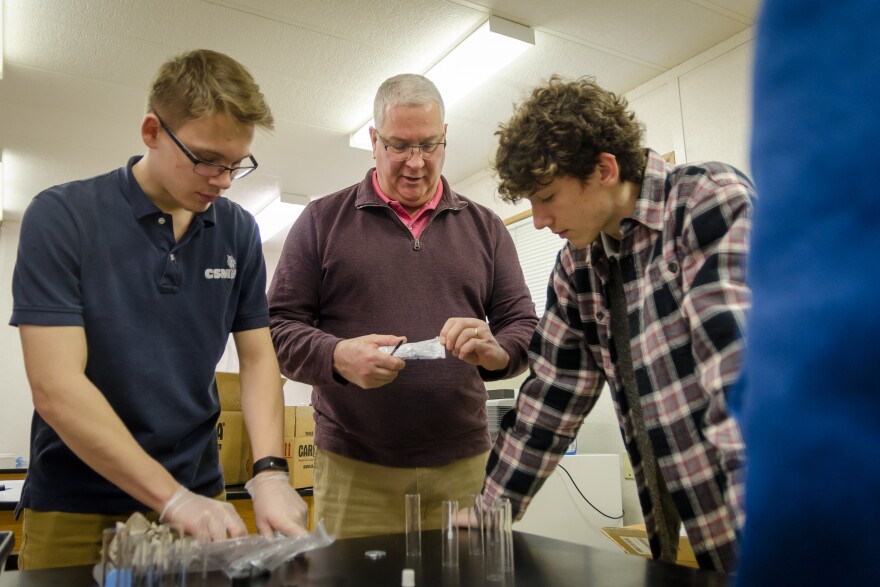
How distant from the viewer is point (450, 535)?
3.00 ft

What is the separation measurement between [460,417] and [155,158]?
2.66 ft

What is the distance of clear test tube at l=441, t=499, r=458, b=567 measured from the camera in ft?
2.93

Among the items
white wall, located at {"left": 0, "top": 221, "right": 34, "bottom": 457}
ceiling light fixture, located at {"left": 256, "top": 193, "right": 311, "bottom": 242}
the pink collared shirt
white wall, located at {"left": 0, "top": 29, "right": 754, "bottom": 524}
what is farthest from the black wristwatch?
white wall, located at {"left": 0, "top": 221, "right": 34, "bottom": 457}

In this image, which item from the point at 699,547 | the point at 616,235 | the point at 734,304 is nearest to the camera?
the point at 734,304

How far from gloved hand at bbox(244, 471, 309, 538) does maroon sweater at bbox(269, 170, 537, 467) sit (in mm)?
253

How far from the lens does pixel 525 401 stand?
50.9 inches

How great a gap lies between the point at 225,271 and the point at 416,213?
0.54 meters

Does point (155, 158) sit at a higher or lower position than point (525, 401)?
higher

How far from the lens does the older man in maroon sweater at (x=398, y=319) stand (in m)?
1.38

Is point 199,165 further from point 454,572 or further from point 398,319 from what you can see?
point 454,572

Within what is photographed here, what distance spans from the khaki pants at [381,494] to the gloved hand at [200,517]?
1.43 ft

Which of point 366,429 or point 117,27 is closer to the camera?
point 366,429

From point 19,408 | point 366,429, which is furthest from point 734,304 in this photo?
point 19,408

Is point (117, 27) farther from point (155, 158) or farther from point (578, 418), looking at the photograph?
point (578, 418)
